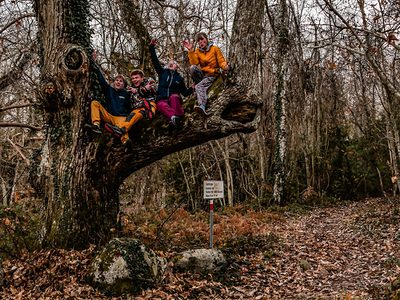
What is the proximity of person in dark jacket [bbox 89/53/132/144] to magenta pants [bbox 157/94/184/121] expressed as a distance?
0.64 metres

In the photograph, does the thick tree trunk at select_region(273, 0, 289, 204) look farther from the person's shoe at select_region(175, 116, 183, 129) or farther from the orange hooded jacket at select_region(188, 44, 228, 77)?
the person's shoe at select_region(175, 116, 183, 129)

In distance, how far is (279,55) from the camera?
15.3 meters

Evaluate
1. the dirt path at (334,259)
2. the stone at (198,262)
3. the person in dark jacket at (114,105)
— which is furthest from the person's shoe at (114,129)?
the dirt path at (334,259)

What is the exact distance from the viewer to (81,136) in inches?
268

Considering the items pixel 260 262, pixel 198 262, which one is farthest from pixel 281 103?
pixel 198 262

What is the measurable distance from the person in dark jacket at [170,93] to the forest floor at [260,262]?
2.20 meters

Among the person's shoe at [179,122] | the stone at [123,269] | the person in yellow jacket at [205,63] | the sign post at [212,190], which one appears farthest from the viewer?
the sign post at [212,190]

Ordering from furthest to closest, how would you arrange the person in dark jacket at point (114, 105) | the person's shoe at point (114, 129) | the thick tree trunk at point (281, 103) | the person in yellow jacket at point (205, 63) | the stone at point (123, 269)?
the thick tree trunk at point (281, 103)
the person in yellow jacket at point (205, 63)
the person in dark jacket at point (114, 105)
the person's shoe at point (114, 129)
the stone at point (123, 269)

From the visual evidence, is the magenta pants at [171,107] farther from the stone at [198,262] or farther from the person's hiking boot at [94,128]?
the stone at [198,262]

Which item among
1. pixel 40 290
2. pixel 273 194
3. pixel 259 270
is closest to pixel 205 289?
pixel 259 270

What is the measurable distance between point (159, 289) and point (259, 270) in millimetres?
2257

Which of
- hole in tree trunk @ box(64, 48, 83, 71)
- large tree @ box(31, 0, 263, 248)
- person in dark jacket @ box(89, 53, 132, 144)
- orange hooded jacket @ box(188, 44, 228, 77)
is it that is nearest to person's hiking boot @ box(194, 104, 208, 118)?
large tree @ box(31, 0, 263, 248)

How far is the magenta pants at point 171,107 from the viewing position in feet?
22.7

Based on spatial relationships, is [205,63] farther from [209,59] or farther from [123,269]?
[123,269]
